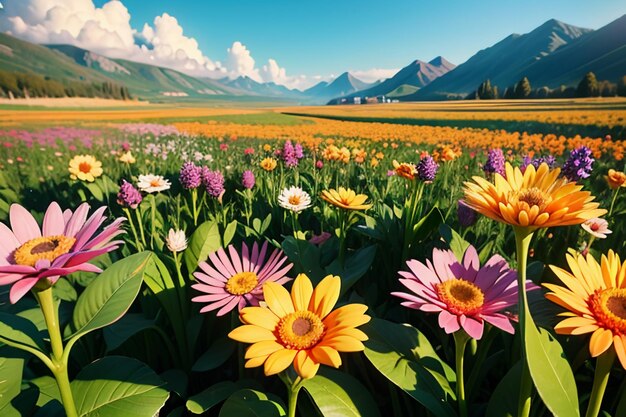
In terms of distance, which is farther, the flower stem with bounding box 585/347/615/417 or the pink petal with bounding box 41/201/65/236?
the pink petal with bounding box 41/201/65/236

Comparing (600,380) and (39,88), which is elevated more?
(39,88)

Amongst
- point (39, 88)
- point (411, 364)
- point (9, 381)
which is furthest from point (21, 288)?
point (39, 88)

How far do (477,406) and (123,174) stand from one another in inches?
145

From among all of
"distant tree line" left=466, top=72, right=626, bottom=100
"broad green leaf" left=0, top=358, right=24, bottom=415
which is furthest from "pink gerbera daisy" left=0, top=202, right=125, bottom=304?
"distant tree line" left=466, top=72, right=626, bottom=100

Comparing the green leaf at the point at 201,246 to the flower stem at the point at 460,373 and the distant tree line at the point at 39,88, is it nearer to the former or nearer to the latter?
the flower stem at the point at 460,373

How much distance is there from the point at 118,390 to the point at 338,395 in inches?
19.8

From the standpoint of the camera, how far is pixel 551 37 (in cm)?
14488

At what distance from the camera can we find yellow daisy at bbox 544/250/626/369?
527mm

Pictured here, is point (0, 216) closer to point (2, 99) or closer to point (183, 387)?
point (183, 387)

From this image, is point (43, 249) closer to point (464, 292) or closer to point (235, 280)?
point (235, 280)

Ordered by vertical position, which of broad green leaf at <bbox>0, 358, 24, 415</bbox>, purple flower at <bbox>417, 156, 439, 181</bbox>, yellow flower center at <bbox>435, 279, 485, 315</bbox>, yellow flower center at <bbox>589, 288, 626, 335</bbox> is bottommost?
broad green leaf at <bbox>0, 358, 24, 415</bbox>

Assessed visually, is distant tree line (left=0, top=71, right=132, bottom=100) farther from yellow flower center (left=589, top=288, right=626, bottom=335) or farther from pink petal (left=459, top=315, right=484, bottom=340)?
yellow flower center (left=589, top=288, right=626, bottom=335)

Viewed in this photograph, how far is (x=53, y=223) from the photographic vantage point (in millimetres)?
719

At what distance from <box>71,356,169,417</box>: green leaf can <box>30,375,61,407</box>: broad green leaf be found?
0.42ft
